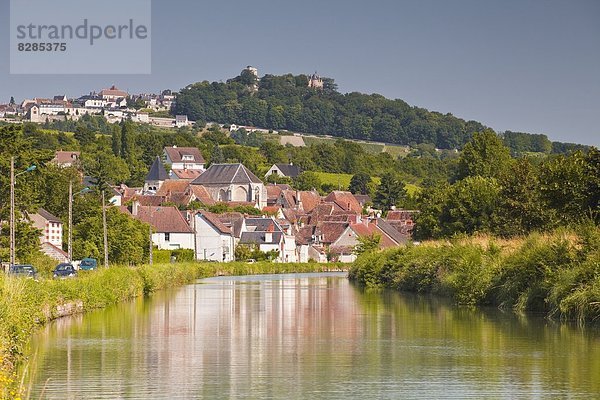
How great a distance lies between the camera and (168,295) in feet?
185

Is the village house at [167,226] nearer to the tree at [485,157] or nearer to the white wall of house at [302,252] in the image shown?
the white wall of house at [302,252]

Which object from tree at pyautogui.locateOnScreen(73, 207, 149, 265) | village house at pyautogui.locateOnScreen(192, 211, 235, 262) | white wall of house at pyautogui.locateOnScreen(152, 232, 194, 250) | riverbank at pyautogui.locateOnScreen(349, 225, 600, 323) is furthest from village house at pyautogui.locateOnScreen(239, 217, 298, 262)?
riverbank at pyautogui.locateOnScreen(349, 225, 600, 323)

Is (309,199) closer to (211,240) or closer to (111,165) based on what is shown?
(111,165)

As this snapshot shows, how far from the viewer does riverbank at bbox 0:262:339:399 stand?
68.4 feet

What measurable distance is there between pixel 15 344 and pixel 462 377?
9.43 meters

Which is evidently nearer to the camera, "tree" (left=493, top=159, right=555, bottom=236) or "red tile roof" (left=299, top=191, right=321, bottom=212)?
"tree" (left=493, top=159, right=555, bottom=236)

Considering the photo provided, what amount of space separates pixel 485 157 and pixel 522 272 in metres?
46.2

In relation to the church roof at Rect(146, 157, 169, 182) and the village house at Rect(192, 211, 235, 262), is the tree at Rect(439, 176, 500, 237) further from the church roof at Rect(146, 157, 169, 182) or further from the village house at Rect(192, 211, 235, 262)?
the church roof at Rect(146, 157, 169, 182)

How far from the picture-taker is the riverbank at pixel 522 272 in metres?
32.2

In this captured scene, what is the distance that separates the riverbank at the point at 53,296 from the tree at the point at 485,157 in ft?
78.3

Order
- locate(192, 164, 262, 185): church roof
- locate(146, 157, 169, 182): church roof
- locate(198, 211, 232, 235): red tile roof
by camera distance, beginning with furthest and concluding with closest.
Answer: locate(146, 157, 169, 182): church roof < locate(192, 164, 262, 185): church roof < locate(198, 211, 232, 235): red tile roof

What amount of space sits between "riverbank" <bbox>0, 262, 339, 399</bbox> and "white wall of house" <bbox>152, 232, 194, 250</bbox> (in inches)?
1304

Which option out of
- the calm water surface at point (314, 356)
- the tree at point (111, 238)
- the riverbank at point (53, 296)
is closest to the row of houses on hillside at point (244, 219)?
the tree at point (111, 238)

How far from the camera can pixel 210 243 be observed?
12069 centimetres
